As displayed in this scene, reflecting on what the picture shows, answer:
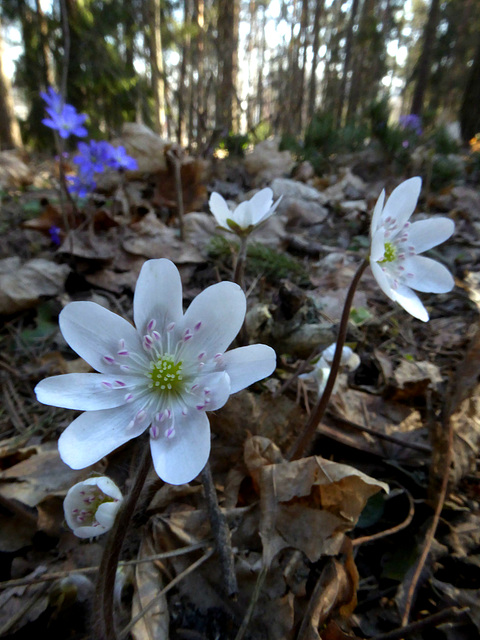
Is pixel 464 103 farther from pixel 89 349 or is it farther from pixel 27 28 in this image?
pixel 89 349

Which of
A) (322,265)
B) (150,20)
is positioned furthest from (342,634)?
(150,20)

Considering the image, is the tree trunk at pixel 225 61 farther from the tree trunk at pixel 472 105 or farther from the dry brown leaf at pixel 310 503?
the dry brown leaf at pixel 310 503

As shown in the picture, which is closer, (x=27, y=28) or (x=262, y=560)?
(x=262, y=560)

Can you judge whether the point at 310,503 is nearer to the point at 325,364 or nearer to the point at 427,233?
the point at 325,364

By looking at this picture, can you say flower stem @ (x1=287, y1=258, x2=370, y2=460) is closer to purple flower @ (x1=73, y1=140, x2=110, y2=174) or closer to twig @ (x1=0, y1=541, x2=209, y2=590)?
twig @ (x1=0, y1=541, x2=209, y2=590)

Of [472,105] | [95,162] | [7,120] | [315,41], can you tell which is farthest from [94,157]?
[315,41]

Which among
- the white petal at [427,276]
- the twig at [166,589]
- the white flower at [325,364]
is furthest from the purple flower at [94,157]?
the twig at [166,589]

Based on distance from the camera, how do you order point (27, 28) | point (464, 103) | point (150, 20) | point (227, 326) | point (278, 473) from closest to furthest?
point (227, 326)
point (278, 473)
point (150, 20)
point (27, 28)
point (464, 103)
